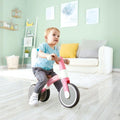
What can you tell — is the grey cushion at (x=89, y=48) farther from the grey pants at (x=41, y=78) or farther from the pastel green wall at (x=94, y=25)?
the grey pants at (x=41, y=78)

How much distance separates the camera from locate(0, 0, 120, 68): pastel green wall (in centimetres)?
385

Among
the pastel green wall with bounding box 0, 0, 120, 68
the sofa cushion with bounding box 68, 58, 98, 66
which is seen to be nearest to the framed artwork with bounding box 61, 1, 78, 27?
the pastel green wall with bounding box 0, 0, 120, 68

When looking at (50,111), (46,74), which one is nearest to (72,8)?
(46,74)

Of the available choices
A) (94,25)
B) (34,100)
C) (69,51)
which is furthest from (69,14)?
(34,100)

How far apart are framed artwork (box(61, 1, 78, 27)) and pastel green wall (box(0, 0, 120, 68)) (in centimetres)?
11

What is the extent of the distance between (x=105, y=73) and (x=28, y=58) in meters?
2.80

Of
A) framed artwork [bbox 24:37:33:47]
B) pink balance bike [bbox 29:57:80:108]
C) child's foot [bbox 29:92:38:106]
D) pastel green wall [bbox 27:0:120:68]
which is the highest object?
pastel green wall [bbox 27:0:120:68]

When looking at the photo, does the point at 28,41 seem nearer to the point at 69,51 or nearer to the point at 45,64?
the point at 69,51

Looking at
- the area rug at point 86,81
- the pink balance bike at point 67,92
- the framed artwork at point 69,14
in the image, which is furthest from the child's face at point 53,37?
the framed artwork at point 69,14

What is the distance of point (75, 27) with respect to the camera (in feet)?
14.3

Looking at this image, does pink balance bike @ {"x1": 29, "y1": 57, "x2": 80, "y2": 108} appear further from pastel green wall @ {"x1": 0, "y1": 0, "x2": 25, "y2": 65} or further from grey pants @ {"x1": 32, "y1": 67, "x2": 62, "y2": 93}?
pastel green wall @ {"x1": 0, "y1": 0, "x2": 25, "y2": 65}

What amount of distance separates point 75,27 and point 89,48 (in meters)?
0.95

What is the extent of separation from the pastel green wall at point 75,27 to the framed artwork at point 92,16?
0.09m

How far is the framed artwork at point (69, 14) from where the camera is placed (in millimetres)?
4336
